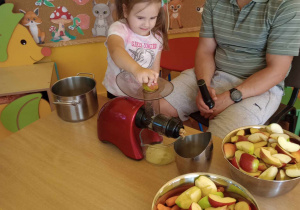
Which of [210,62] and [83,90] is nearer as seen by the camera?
[83,90]

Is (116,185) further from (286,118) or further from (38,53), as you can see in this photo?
(38,53)

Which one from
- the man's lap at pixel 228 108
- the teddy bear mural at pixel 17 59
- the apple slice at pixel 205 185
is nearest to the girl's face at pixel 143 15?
the man's lap at pixel 228 108

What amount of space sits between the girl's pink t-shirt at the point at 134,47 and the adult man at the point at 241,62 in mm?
224

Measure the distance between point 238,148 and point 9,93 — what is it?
4.92ft

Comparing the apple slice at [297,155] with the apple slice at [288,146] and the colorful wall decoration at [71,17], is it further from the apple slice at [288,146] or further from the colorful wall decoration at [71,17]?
the colorful wall decoration at [71,17]

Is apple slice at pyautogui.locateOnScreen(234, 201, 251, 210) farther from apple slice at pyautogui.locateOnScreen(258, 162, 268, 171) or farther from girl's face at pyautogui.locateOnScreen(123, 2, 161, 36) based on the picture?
girl's face at pyautogui.locateOnScreen(123, 2, 161, 36)

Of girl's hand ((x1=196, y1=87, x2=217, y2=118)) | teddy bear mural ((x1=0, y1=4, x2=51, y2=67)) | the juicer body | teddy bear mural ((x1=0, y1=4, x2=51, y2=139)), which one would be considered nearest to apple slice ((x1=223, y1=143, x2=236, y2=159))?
the juicer body

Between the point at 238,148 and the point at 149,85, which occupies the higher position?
the point at 149,85

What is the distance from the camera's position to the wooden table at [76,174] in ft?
2.31

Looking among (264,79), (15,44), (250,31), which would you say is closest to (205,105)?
(264,79)

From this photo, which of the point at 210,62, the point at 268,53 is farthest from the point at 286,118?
the point at 210,62

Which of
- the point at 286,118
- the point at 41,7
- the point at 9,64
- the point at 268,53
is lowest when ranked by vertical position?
the point at 286,118

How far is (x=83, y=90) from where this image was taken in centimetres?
110

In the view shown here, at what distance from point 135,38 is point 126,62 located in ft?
1.02
